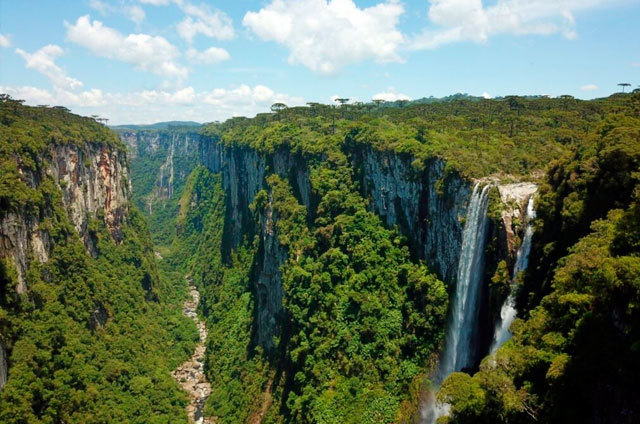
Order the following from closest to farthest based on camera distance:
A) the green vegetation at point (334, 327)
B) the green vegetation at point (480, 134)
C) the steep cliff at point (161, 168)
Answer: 1. the green vegetation at point (480, 134)
2. the green vegetation at point (334, 327)
3. the steep cliff at point (161, 168)

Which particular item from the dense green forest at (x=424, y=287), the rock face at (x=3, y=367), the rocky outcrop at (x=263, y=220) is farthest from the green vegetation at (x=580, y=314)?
the rocky outcrop at (x=263, y=220)

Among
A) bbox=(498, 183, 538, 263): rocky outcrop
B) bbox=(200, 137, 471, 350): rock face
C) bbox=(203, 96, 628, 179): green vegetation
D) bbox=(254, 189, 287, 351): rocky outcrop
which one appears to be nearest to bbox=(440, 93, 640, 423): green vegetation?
bbox=(498, 183, 538, 263): rocky outcrop

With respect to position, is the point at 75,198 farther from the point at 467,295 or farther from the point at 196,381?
the point at 467,295

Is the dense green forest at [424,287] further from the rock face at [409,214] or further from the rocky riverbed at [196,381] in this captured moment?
the rocky riverbed at [196,381]

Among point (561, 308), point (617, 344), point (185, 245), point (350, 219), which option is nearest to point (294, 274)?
point (350, 219)

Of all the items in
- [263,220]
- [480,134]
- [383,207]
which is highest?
[480,134]

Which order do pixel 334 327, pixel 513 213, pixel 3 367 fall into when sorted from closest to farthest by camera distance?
pixel 513 213
pixel 3 367
pixel 334 327

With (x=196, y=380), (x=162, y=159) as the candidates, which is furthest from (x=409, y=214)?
(x=162, y=159)

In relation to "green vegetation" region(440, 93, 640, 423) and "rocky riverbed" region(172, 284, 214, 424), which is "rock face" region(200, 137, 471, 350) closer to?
"rocky riverbed" region(172, 284, 214, 424)
